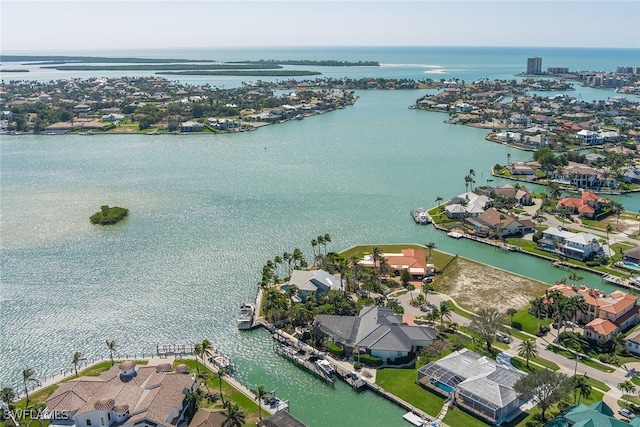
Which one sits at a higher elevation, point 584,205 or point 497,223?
point 584,205

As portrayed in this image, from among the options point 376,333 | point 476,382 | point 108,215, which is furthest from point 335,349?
point 108,215

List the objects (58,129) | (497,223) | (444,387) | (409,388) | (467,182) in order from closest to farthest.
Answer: (444,387), (409,388), (497,223), (467,182), (58,129)

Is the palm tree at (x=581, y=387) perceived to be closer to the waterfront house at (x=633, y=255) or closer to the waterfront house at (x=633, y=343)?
the waterfront house at (x=633, y=343)

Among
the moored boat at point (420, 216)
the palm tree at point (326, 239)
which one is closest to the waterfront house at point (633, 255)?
the moored boat at point (420, 216)

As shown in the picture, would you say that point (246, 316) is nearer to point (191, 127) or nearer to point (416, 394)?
point (416, 394)

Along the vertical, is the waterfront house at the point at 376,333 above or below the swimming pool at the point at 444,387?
above

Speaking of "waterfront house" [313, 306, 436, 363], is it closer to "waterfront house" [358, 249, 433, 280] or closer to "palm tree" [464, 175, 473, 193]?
"waterfront house" [358, 249, 433, 280]

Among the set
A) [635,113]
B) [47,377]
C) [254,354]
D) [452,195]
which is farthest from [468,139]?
[47,377]
